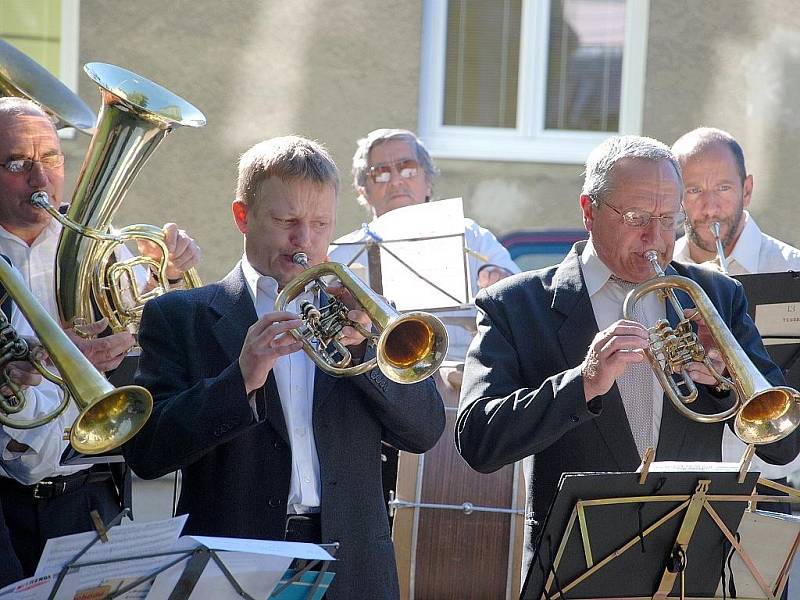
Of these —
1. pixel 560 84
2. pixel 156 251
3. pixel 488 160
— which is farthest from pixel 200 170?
pixel 156 251

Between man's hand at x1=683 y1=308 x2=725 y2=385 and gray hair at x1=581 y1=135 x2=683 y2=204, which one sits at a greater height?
gray hair at x1=581 y1=135 x2=683 y2=204

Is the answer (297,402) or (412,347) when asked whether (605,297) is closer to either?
(412,347)

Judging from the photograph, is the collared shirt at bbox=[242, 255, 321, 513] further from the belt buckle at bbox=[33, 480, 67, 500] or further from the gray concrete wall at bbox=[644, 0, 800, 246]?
the gray concrete wall at bbox=[644, 0, 800, 246]

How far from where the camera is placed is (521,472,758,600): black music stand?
10.0ft

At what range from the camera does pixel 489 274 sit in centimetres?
572

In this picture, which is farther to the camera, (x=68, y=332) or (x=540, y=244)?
(x=540, y=244)

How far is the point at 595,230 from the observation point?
3.67 meters

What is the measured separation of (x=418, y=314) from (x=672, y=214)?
2.78 ft

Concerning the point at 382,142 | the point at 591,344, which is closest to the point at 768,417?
the point at 591,344

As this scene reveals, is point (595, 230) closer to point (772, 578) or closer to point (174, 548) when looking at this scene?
point (772, 578)

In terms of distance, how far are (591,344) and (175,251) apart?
1559mm

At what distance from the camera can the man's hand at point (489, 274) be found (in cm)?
571

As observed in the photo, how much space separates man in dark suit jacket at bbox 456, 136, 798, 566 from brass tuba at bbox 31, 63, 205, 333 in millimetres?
1217

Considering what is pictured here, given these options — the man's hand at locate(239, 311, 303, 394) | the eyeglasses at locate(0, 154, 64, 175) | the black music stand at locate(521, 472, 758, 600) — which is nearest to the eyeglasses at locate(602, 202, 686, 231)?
the black music stand at locate(521, 472, 758, 600)
